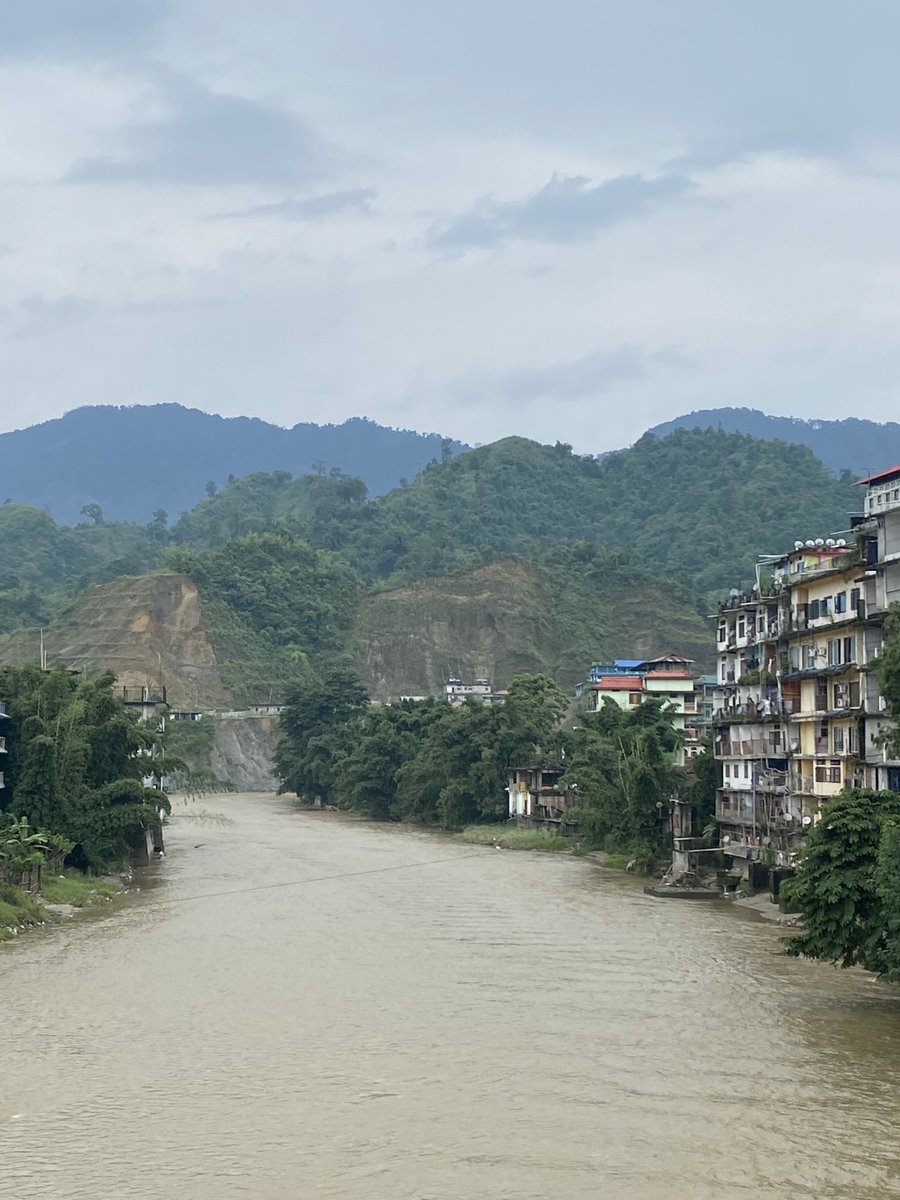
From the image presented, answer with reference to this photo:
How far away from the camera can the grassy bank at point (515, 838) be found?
6906 centimetres

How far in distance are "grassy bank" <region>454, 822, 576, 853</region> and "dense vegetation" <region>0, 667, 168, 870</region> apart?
67.4ft

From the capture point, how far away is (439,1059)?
26.0m

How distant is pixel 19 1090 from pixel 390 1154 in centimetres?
695

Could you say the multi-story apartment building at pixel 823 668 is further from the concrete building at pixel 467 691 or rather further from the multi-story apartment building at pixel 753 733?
the concrete building at pixel 467 691

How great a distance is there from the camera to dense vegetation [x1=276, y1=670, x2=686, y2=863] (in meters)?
60.2

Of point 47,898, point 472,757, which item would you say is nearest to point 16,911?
point 47,898

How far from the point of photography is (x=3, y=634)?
15175cm

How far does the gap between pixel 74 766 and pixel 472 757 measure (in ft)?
104

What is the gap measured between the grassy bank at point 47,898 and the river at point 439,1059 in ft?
3.56

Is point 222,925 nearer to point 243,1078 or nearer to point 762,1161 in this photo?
point 243,1078

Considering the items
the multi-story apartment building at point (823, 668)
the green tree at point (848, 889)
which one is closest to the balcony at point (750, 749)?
the multi-story apartment building at point (823, 668)

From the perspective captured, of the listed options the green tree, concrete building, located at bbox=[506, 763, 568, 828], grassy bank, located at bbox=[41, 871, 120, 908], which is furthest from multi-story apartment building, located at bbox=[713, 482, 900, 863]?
grassy bank, located at bbox=[41, 871, 120, 908]

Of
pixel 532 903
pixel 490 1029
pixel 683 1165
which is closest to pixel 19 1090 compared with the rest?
pixel 490 1029

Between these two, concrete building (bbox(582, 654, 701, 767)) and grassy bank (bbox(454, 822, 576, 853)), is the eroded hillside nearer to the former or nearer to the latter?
concrete building (bbox(582, 654, 701, 767))
